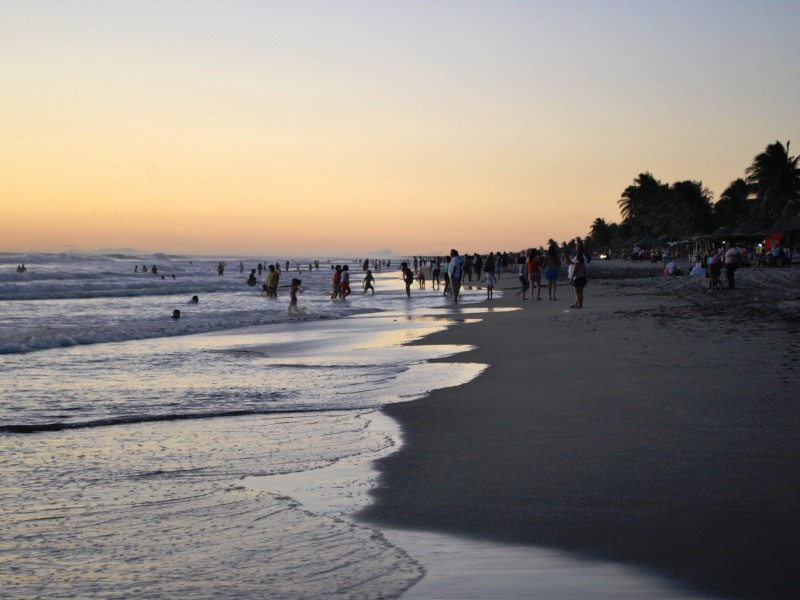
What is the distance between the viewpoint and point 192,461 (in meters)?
6.25

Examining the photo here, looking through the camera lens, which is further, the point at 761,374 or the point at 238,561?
the point at 761,374

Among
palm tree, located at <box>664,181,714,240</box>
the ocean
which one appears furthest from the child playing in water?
palm tree, located at <box>664,181,714,240</box>

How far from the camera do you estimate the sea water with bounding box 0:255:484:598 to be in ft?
12.3

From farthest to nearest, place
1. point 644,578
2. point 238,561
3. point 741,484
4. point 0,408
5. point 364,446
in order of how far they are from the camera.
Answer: point 0,408 < point 364,446 < point 741,484 < point 238,561 < point 644,578

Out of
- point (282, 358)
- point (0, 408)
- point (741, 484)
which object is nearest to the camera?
point (741, 484)

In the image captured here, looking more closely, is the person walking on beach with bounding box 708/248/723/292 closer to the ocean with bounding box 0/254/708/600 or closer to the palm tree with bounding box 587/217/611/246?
the ocean with bounding box 0/254/708/600

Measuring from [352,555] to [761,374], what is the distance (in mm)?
6709

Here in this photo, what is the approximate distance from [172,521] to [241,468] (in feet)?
4.54

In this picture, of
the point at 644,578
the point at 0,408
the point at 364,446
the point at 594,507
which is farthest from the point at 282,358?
the point at 644,578

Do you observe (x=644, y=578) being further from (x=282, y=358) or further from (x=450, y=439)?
(x=282, y=358)

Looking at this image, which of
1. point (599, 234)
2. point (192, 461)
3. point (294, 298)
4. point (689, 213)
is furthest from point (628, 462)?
point (599, 234)

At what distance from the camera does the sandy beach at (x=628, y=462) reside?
397 cm

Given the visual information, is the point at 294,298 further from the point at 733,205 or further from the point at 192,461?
the point at 733,205

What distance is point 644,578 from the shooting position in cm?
358
